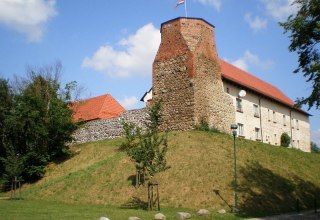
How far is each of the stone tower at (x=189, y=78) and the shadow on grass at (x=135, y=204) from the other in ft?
33.9

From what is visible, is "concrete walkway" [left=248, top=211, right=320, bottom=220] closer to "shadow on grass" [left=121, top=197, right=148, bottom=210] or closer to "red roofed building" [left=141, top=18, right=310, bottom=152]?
"shadow on grass" [left=121, top=197, right=148, bottom=210]

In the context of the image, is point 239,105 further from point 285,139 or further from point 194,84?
point 285,139

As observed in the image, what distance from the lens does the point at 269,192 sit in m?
22.5

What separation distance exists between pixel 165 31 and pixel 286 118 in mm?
20328

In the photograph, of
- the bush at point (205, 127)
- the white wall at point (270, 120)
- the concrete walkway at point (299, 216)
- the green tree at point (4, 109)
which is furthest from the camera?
the white wall at point (270, 120)

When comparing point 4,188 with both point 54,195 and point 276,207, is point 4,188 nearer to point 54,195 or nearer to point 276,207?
point 54,195

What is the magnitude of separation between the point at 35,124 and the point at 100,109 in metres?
13.0

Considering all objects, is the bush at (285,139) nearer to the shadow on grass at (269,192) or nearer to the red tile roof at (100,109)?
the shadow on grass at (269,192)

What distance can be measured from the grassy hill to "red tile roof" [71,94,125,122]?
13.0 metres

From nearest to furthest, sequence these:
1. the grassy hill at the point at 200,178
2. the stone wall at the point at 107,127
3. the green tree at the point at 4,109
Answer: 1. the grassy hill at the point at 200,178
2. the green tree at the point at 4,109
3. the stone wall at the point at 107,127

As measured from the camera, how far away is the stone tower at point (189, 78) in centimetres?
3119

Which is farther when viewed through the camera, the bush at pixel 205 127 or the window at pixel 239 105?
the window at pixel 239 105

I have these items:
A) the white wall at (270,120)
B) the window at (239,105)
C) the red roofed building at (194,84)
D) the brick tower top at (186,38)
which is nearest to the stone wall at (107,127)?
the red roofed building at (194,84)

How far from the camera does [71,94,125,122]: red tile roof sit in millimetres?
43812
